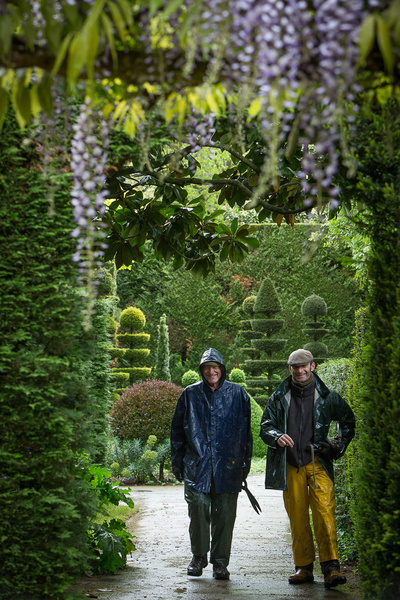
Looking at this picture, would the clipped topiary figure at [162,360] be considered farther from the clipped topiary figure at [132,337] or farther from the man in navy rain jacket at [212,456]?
the man in navy rain jacket at [212,456]

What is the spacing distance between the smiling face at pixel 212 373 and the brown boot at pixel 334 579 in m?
1.76

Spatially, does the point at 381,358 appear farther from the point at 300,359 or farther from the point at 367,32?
the point at 367,32

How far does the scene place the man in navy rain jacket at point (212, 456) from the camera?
213 inches

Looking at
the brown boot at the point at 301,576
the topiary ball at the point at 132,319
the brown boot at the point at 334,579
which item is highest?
the topiary ball at the point at 132,319

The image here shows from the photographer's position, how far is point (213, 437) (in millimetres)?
5531

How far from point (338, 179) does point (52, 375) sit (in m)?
1.97

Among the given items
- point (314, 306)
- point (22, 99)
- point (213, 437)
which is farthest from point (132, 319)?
point (22, 99)

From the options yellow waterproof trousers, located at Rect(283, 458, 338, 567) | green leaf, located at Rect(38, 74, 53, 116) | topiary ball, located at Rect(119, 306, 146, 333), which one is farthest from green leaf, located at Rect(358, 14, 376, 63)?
Answer: topiary ball, located at Rect(119, 306, 146, 333)

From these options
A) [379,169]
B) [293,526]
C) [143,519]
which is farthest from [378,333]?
[143,519]

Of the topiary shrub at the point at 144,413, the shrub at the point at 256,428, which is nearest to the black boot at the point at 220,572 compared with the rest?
the topiary shrub at the point at 144,413

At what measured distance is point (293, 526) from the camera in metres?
5.09

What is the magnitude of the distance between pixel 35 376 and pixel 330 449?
259 centimetres

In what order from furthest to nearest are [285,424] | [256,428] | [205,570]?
[256,428], [205,570], [285,424]

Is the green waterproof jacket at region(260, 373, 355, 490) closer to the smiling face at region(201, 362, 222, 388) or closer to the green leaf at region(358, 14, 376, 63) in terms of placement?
the smiling face at region(201, 362, 222, 388)
